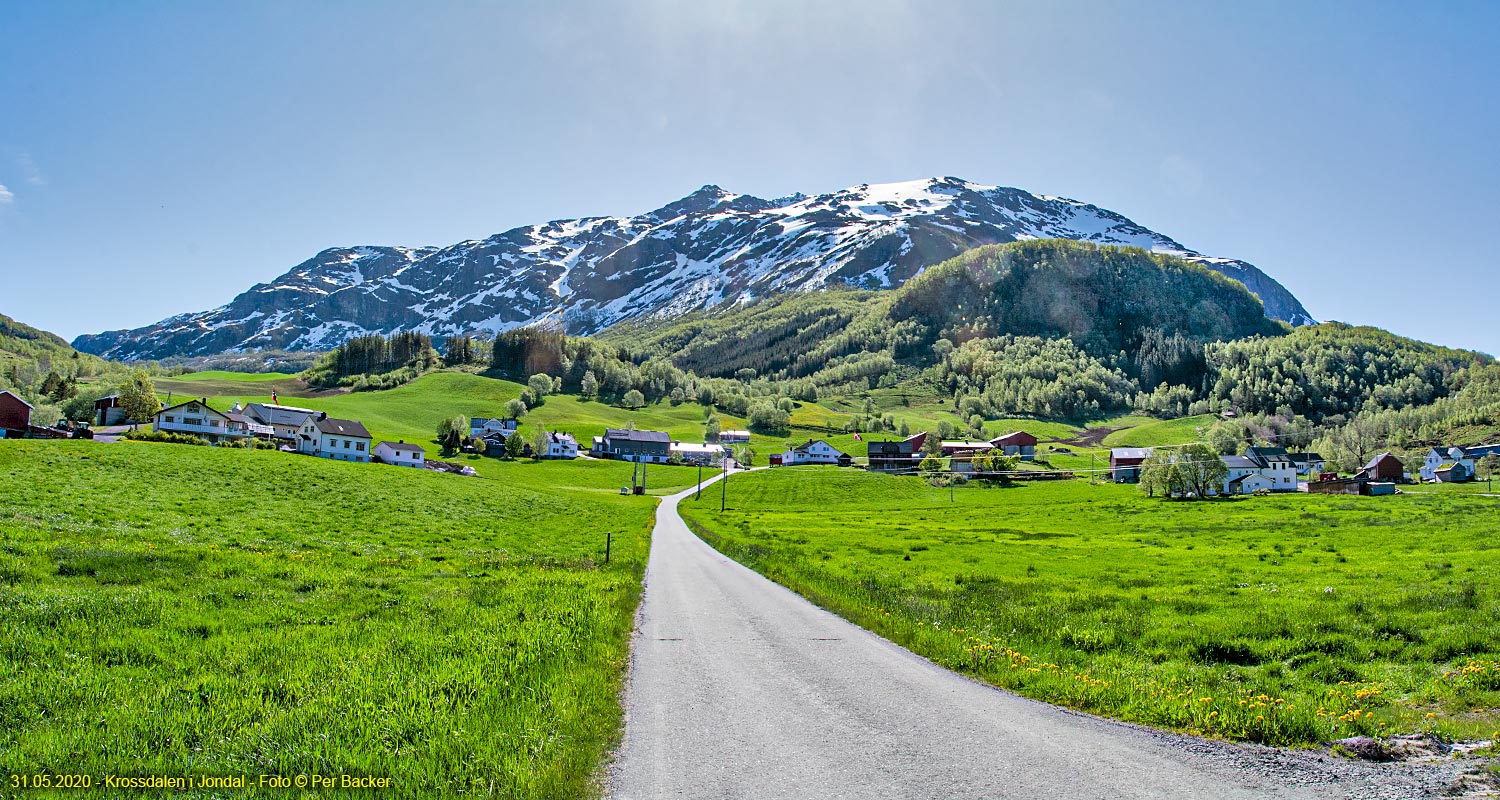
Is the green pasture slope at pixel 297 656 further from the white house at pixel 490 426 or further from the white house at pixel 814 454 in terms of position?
the white house at pixel 814 454

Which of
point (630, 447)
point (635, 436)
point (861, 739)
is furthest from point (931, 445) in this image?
point (861, 739)

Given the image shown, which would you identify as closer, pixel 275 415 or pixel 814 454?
pixel 275 415

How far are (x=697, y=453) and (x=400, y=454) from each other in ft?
236

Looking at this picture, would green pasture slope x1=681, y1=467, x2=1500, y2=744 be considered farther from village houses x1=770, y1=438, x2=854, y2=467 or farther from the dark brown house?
village houses x1=770, y1=438, x2=854, y2=467

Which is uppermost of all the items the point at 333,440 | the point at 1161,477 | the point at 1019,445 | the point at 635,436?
the point at 1019,445

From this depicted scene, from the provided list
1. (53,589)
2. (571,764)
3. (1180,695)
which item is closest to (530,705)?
(571,764)

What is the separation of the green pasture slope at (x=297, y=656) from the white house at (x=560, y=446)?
12684 centimetres

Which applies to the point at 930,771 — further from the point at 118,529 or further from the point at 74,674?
the point at 118,529

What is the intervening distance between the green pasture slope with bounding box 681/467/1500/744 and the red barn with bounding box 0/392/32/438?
98803mm

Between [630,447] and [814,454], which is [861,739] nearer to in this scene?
[814,454]

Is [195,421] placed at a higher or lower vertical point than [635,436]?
lower

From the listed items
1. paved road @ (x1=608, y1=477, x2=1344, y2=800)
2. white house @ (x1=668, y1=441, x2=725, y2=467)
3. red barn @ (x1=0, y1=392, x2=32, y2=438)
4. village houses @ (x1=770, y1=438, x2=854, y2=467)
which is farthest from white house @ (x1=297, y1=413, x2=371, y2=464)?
paved road @ (x1=608, y1=477, x2=1344, y2=800)

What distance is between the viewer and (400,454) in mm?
125938

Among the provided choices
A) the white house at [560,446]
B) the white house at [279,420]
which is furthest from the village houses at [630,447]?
the white house at [279,420]
